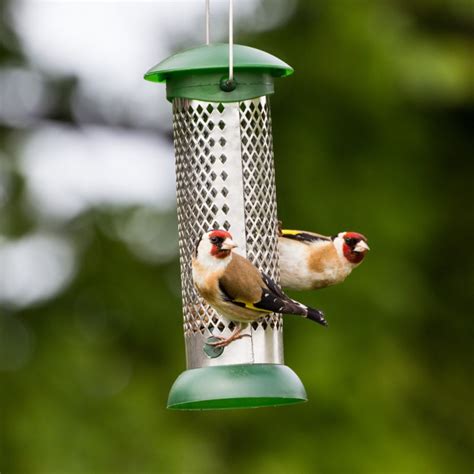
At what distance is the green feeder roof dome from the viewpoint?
6.53m

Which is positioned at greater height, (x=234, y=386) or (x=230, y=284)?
(x=230, y=284)

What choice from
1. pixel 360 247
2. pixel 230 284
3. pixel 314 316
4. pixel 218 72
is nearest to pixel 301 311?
pixel 314 316

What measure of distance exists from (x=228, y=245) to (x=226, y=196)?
57 centimetres

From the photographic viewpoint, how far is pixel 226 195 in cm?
679

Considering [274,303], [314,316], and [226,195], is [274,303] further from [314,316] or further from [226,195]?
[226,195]

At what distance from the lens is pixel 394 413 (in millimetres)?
10570

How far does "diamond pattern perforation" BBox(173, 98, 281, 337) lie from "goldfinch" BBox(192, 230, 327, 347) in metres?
0.30

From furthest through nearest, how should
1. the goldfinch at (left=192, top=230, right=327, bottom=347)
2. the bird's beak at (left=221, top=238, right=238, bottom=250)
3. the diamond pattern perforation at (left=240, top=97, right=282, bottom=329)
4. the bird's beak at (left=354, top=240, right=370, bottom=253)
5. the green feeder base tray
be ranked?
the bird's beak at (left=354, top=240, right=370, bottom=253), the diamond pattern perforation at (left=240, top=97, right=282, bottom=329), the green feeder base tray, the goldfinch at (left=192, top=230, right=327, bottom=347), the bird's beak at (left=221, top=238, right=238, bottom=250)

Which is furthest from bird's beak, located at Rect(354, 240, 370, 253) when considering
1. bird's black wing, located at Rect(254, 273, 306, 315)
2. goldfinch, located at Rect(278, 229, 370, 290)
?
bird's black wing, located at Rect(254, 273, 306, 315)

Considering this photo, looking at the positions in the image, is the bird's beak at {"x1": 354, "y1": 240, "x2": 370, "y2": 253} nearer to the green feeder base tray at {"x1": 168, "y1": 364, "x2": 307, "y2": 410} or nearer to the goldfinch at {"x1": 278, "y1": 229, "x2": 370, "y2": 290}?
the goldfinch at {"x1": 278, "y1": 229, "x2": 370, "y2": 290}

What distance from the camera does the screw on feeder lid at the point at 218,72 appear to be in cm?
654

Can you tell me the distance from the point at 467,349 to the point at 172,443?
3063mm

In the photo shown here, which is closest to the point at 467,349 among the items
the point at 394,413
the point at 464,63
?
the point at 394,413

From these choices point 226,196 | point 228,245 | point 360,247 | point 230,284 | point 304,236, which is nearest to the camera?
point 228,245
